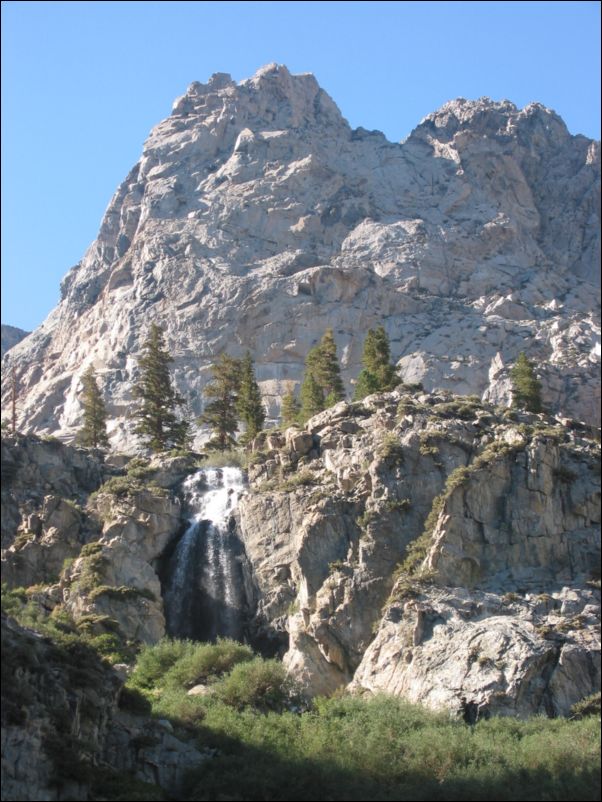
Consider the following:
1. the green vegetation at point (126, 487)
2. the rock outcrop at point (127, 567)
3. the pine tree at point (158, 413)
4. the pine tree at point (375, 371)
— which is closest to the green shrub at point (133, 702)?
the rock outcrop at point (127, 567)

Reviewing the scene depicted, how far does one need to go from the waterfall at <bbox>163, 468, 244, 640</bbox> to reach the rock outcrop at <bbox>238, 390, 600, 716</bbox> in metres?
1.31

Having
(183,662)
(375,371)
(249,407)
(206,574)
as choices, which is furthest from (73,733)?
(375,371)

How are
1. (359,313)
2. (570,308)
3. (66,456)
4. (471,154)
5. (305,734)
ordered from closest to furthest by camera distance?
(305,734) < (66,456) < (359,313) < (570,308) < (471,154)

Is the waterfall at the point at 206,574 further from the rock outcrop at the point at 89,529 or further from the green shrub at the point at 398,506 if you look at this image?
the green shrub at the point at 398,506

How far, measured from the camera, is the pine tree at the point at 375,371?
245ft

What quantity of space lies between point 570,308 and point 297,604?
258ft

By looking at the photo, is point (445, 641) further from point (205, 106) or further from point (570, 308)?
point (205, 106)

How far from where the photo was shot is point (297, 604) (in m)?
55.2

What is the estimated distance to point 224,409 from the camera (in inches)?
3187

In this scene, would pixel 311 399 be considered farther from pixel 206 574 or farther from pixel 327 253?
pixel 327 253

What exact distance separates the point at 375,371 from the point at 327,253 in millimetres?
50788

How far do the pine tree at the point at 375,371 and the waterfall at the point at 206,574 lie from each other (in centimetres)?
1432

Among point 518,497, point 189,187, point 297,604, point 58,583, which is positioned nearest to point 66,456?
point 58,583

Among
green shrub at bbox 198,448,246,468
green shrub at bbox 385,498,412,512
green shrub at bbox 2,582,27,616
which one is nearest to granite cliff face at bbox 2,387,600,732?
green shrub at bbox 385,498,412,512
